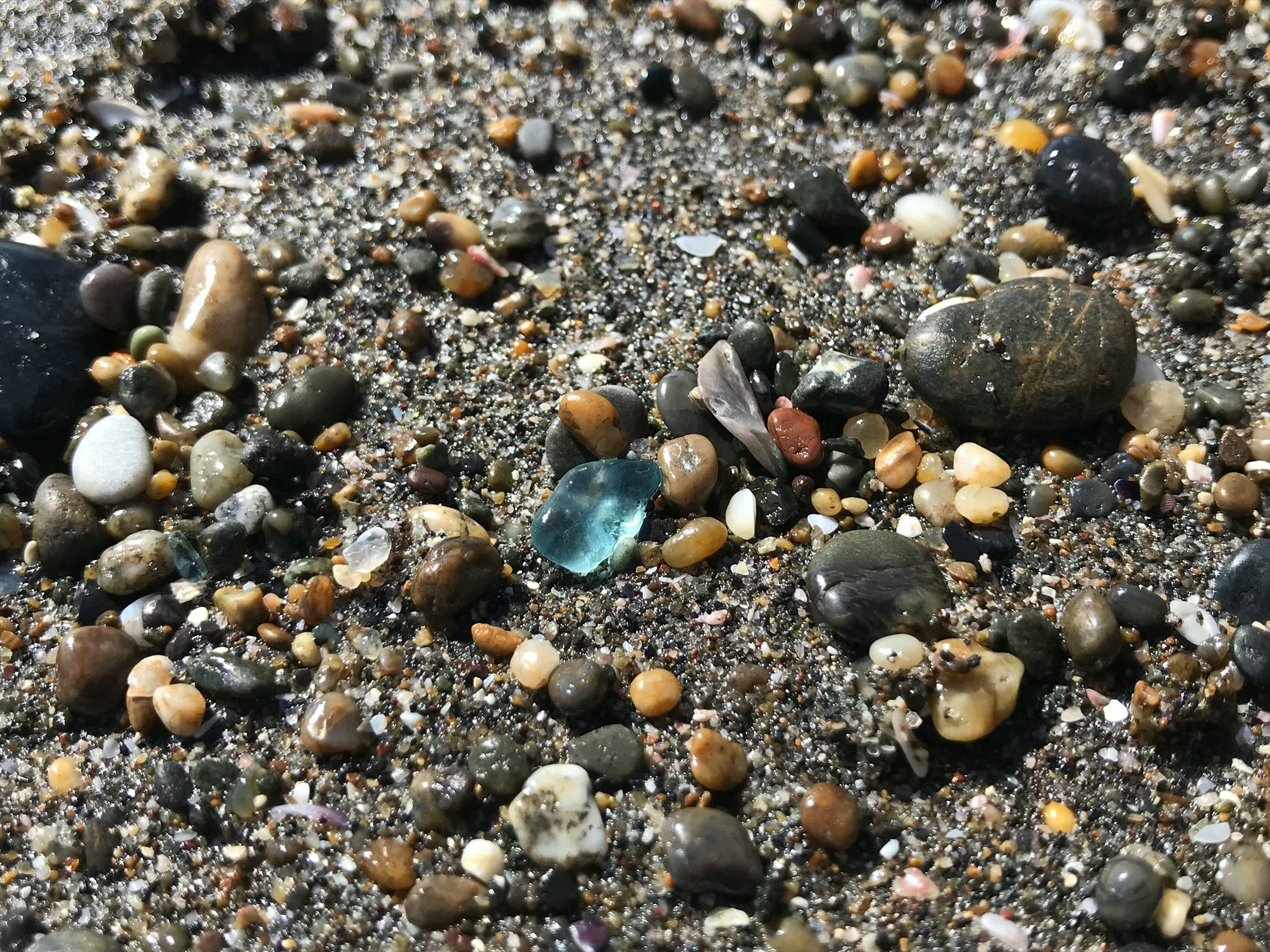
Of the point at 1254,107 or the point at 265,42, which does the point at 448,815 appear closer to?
the point at 265,42

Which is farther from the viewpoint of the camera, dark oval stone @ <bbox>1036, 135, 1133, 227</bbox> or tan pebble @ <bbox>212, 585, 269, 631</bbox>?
dark oval stone @ <bbox>1036, 135, 1133, 227</bbox>

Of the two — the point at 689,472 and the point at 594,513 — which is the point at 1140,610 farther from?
the point at 594,513

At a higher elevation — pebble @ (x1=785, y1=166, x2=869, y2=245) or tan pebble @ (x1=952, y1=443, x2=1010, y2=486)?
pebble @ (x1=785, y1=166, x2=869, y2=245)

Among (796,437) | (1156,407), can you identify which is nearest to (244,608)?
(796,437)

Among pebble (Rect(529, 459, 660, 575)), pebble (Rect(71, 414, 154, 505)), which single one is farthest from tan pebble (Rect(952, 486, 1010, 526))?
pebble (Rect(71, 414, 154, 505))

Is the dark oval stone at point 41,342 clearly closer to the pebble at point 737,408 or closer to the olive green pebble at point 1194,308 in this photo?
the pebble at point 737,408

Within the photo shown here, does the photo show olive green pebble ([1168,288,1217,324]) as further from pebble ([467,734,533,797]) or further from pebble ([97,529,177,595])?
pebble ([97,529,177,595])

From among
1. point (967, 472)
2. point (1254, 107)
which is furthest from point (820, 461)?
point (1254, 107)
